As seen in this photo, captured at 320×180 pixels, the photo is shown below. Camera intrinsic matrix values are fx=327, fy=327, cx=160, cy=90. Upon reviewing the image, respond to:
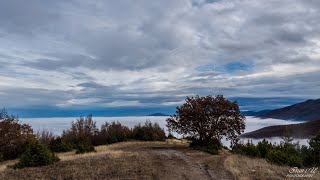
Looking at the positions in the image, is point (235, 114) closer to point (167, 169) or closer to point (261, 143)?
point (261, 143)

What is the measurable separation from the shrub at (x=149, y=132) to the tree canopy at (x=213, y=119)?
874cm

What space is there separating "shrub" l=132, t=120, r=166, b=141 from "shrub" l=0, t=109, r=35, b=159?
12015mm

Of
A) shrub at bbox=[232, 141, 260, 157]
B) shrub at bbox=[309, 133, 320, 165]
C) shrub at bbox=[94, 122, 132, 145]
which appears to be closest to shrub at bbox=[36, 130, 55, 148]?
shrub at bbox=[94, 122, 132, 145]

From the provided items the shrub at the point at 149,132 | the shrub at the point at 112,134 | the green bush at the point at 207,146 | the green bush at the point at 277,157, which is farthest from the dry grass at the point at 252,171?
the shrub at the point at 112,134

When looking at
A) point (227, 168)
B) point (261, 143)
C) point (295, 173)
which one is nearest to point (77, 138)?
point (261, 143)

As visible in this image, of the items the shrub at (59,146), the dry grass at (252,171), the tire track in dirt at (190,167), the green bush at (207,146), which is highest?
the shrub at (59,146)

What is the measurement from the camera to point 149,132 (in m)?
38.4

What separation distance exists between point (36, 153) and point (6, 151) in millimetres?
12548

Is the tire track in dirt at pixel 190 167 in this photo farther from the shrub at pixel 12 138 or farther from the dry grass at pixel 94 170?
the shrub at pixel 12 138

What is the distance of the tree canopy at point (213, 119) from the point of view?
94.3ft

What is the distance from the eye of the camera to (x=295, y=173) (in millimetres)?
18016

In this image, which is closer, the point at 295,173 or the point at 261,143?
the point at 295,173

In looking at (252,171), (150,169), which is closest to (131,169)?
(150,169)

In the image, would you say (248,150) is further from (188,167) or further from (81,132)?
(81,132)
